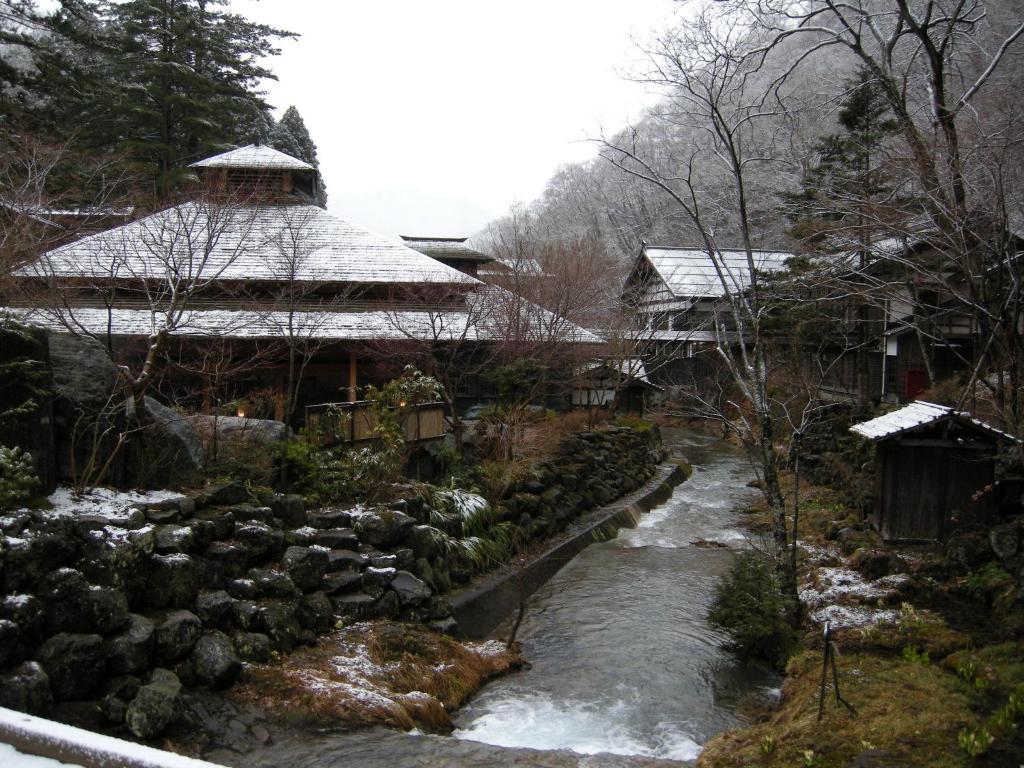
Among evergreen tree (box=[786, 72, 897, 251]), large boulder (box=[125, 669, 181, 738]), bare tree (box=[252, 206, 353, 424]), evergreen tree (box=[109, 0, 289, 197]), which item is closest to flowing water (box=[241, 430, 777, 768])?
large boulder (box=[125, 669, 181, 738])

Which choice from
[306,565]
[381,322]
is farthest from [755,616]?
[381,322]

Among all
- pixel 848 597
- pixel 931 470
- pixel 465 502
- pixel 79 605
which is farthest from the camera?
pixel 465 502

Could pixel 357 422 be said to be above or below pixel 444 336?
below

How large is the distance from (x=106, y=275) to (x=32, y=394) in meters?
8.16

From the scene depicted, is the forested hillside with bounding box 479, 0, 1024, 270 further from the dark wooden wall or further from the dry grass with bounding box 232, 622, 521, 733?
the dry grass with bounding box 232, 622, 521, 733

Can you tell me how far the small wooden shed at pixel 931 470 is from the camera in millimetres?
10812

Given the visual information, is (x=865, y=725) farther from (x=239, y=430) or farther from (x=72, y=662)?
(x=239, y=430)

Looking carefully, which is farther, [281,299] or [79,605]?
[281,299]

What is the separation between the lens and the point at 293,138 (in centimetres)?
3281

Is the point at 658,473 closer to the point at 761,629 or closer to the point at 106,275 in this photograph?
the point at 761,629

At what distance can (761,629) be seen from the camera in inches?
355

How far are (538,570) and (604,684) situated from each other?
4025mm

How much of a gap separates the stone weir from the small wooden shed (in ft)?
22.8

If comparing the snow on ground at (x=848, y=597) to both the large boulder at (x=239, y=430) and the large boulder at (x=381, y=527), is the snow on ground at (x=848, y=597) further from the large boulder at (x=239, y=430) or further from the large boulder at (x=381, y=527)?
the large boulder at (x=239, y=430)
